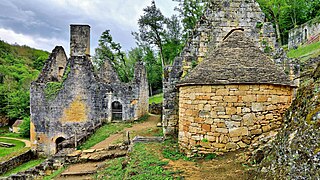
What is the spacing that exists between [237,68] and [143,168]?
390 centimetres

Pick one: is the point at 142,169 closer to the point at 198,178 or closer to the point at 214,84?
the point at 198,178

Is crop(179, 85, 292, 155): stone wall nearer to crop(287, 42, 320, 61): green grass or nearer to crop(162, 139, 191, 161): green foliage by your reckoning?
crop(162, 139, 191, 161): green foliage

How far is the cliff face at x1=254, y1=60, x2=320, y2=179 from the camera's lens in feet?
9.89

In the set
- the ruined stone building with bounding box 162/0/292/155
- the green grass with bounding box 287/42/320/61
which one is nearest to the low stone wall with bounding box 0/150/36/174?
the ruined stone building with bounding box 162/0/292/155

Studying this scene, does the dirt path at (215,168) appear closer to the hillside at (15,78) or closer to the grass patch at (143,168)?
the grass patch at (143,168)

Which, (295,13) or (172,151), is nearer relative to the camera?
(172,151)

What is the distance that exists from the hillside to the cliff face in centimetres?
3928

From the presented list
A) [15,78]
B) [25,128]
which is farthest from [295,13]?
[15,78]

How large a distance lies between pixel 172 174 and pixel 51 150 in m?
17.4

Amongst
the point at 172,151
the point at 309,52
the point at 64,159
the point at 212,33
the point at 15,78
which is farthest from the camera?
the point at 15,78

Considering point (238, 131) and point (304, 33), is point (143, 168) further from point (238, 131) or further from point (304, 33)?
point (304, 33)

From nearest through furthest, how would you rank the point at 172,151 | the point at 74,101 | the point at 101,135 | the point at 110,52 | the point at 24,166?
the point at 172,151 → the point at 101,135 → the point at 24,166 → the point at 74,101 → the point at 110,52

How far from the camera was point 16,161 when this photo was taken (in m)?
17.4

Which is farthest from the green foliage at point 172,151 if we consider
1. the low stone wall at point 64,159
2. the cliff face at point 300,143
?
the cliff face at point 300,143
